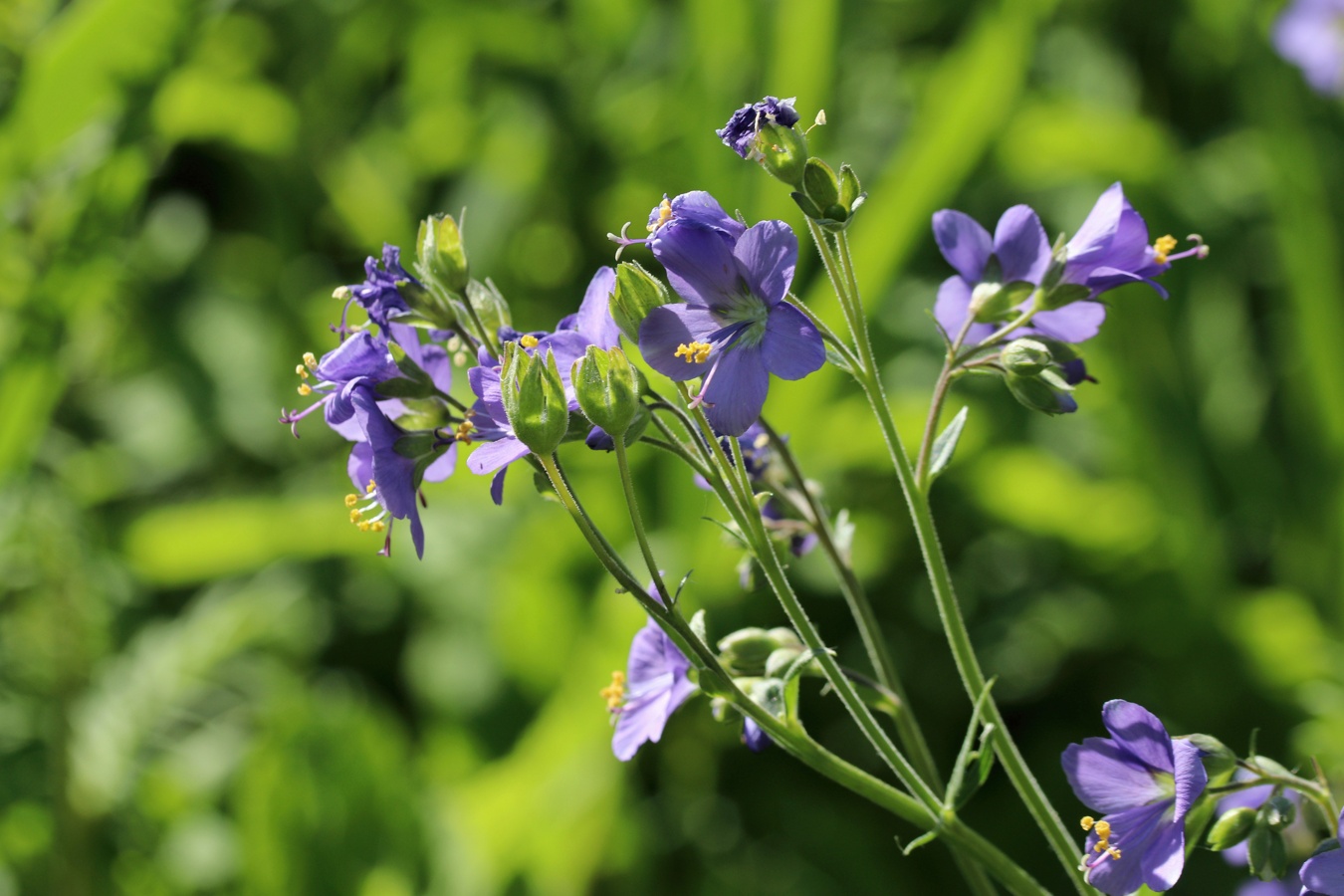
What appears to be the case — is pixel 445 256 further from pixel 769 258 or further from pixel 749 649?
pixel 749 649

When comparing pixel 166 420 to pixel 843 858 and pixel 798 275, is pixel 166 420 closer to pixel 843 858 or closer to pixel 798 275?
pixel 798 275

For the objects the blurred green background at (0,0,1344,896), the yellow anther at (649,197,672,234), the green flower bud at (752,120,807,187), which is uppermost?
the green flower bud at (752,120,807,187)

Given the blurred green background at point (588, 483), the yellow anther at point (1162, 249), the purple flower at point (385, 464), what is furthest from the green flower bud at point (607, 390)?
the blurred green background at point (588, 483)

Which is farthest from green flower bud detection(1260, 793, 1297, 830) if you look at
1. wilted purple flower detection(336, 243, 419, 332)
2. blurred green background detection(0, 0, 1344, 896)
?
blurred green background detection(0, 0, 1344, 896)

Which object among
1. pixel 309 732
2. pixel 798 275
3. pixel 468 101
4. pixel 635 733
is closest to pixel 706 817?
pixel 309 732

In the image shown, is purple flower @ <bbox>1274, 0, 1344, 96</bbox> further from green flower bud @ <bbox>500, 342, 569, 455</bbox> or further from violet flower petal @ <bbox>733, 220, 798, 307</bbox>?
green flower bud @ <bbox>500, 342, 569, 455</bbox>

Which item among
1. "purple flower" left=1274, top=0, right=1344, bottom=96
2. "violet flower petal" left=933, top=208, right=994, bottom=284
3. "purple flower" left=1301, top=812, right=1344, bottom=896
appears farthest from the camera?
"purple flower" left=1274, top=0, right=1344, bottom=96

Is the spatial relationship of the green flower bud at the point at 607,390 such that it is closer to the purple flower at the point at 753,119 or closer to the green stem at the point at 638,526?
the green stem at the point at 638,526
